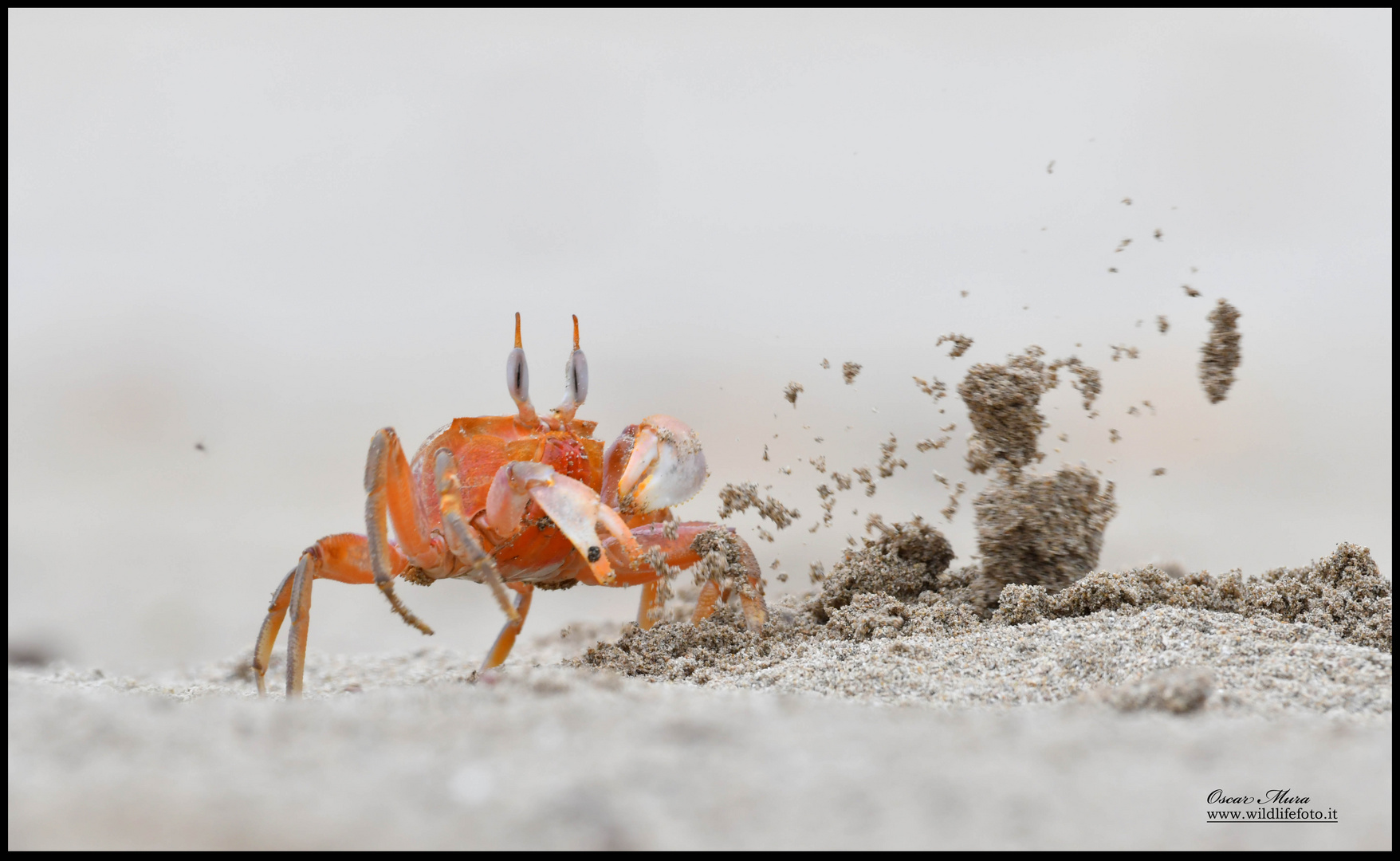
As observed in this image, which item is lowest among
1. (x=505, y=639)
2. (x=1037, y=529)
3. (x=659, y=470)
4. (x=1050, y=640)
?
(x=505, y=639)

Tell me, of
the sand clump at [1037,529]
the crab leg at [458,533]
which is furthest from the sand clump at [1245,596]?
the crab leg at [458,533]

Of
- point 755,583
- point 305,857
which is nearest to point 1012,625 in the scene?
point 755,583

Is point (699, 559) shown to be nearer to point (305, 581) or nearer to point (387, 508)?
point (387, 508)

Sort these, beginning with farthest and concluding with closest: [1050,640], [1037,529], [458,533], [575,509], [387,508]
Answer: [1037,529]
[387,508]
[458,533]
[575,509]
[1050,640]

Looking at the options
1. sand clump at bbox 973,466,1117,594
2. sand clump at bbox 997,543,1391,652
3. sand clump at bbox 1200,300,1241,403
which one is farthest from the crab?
sand clump at bbox 1200,300,1241,403

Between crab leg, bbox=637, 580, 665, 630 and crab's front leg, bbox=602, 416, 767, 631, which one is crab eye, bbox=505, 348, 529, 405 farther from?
crab leg, bbox=637, 580, 665, 630

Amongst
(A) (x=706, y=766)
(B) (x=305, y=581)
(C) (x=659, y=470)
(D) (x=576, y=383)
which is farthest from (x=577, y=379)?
(A) (x=706, y=766)

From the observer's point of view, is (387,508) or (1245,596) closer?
(1245,596)
